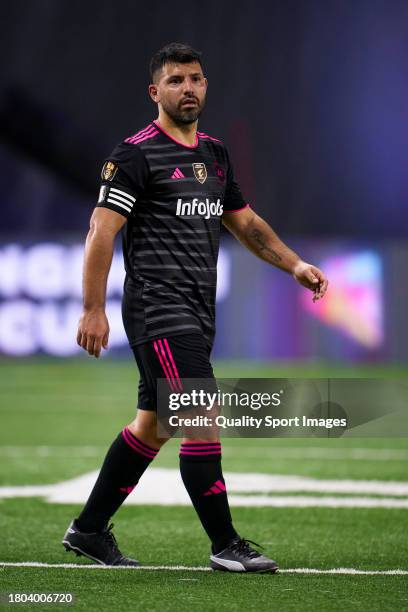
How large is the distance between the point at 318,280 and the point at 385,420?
0.60 meters

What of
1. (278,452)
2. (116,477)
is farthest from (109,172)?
(278,452)

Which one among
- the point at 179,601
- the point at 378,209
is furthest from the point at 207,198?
the point at 378,209

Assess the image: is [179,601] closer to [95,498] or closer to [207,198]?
[95,498]

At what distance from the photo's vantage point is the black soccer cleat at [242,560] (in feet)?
14.2

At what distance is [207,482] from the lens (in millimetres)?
4289

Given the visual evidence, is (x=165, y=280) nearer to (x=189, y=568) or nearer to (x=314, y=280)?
(x=314, y=280)

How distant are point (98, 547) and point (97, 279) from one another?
104 cm

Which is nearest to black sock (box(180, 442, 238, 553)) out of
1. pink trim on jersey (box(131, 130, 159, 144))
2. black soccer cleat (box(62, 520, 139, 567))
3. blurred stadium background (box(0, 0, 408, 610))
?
black soccer cleat (box(62, 520, 139, 567))

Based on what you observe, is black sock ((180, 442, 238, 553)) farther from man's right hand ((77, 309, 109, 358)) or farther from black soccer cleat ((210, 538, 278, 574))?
man's right hand ((77, 309, 109, 358))

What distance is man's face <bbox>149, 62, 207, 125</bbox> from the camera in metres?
4.44

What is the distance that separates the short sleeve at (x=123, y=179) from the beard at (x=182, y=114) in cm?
19

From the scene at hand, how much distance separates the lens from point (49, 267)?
19078 millimetres

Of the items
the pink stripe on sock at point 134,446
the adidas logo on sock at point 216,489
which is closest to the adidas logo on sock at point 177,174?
the pink stripe on sock at point 134,446

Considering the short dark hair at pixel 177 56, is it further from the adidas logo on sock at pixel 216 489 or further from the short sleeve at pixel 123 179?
the adidas logo on sock at pixel 216 489
